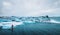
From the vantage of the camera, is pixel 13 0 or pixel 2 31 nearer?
pixel 2 31

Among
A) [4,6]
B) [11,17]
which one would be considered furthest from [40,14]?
[4,6]

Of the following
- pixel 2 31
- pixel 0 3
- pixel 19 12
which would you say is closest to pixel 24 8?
pixel 19 12

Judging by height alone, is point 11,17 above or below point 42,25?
above

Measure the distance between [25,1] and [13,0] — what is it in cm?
32

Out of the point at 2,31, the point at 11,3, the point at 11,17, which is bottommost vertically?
the point at 2,31

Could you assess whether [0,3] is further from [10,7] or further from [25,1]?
[25,1]

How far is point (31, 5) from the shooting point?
2775 mm

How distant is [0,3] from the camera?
8.84ft

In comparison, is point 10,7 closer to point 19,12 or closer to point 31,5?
point 19,12

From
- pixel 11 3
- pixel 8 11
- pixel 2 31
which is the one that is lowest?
pixel 2 31

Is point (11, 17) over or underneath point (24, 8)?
underneath

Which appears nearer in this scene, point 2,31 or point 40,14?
point 2,31

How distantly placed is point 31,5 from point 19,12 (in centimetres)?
38

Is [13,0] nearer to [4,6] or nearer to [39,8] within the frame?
[4,6]
